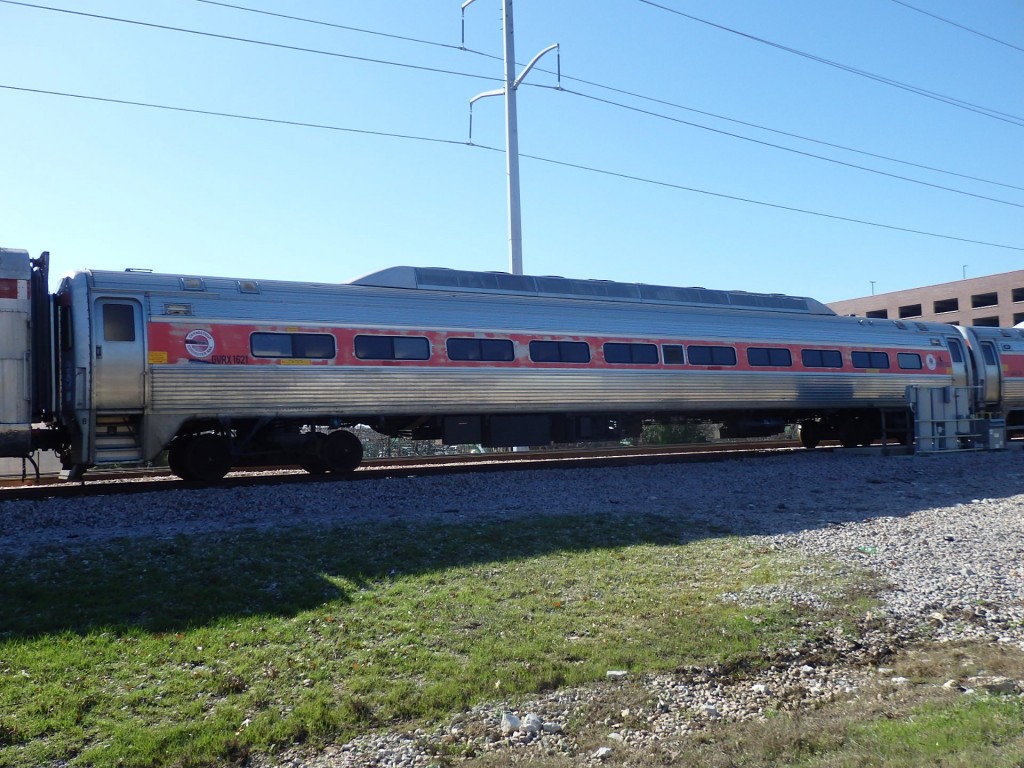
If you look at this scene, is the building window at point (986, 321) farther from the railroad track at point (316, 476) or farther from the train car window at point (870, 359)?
the railroad track at point (316, 476)

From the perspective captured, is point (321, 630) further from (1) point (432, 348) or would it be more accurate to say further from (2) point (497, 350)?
(2) point (497, 350)

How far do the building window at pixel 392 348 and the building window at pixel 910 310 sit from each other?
204 feet

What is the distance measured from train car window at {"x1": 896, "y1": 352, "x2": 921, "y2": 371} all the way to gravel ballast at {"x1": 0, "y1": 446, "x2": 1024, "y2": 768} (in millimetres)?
6251

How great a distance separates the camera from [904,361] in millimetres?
23688

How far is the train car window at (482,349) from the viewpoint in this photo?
16.6 metres

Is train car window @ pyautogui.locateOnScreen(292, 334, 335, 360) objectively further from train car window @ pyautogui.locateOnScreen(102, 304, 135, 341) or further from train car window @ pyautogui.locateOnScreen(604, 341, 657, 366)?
train car window @ pyautogui.locateOnScreen(604, 341, 657, 366)

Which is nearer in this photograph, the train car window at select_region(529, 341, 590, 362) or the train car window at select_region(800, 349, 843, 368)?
the train car window at select_region(529, 341, 590, 362)

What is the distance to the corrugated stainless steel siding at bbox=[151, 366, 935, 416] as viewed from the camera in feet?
46.7

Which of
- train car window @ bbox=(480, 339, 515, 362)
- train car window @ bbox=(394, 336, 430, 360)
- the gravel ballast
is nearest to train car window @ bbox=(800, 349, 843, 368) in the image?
the gravel ballast

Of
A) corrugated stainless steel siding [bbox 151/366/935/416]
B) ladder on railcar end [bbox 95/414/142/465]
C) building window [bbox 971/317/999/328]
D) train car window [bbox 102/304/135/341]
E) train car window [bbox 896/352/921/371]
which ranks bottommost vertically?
ladder on railcar end [bbox 95/414/142/465]

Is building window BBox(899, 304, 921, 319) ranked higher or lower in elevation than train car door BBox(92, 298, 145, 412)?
higher

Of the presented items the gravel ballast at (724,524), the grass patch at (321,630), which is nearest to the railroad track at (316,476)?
the gravel ballast at (724,524)

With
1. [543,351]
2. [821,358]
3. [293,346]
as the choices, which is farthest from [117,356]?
[821,358]

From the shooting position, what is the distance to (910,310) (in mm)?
69625
